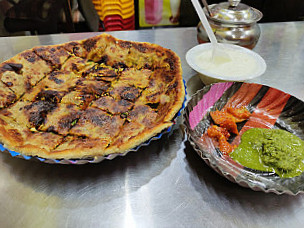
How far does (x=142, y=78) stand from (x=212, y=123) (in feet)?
2.19

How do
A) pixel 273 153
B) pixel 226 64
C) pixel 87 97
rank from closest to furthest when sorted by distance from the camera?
1. pixel 273 153
2. pixel 87 97
3. pixel 226 64

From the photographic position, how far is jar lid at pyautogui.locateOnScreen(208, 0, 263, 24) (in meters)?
2.22

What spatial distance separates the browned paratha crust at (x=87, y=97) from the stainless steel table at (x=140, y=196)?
190 millimetres

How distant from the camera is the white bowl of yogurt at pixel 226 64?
6.19 feet

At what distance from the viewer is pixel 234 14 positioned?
2.23 meters

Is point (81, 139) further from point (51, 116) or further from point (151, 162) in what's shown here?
point (151, 162)

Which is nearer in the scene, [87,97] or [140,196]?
[140,196]

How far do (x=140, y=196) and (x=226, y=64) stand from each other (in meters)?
1.26

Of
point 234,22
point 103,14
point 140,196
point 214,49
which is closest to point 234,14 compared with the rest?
point 234,22

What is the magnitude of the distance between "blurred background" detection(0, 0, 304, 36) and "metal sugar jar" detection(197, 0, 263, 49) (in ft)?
7.92

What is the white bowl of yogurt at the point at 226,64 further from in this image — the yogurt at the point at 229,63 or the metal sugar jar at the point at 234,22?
the metal sugar jar at the point at 234,22

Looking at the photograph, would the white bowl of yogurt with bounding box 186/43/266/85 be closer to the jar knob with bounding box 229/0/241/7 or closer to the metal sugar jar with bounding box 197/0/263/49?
the metal sugar jar with bounding box 197/0/263/49

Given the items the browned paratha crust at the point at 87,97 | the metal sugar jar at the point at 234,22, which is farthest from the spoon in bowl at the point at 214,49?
the browned paratha crust at the point at 87,97

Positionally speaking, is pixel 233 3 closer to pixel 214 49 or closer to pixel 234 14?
pixel 234 14
